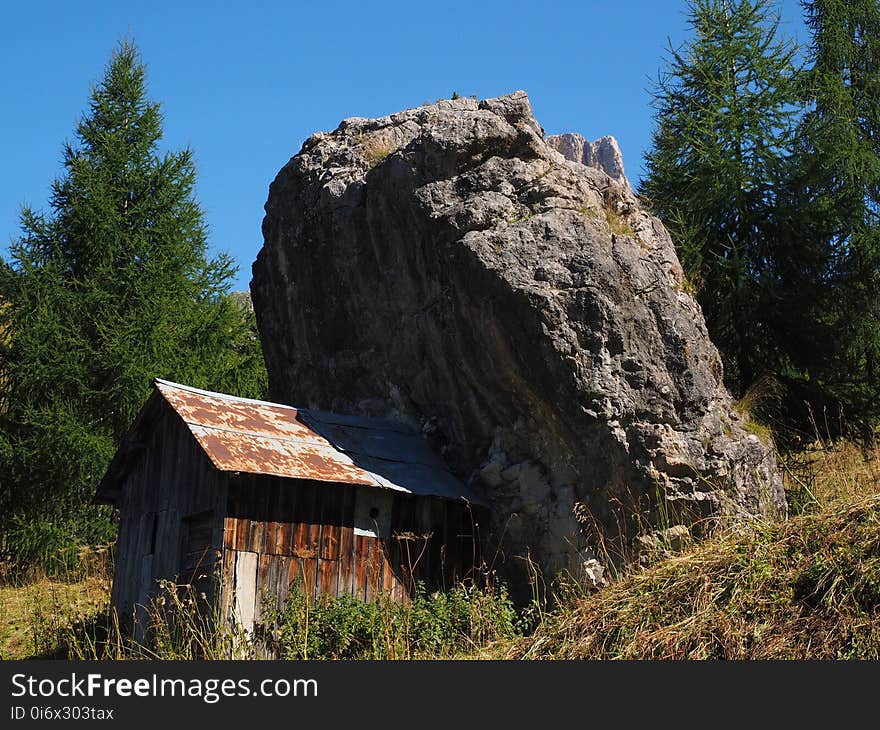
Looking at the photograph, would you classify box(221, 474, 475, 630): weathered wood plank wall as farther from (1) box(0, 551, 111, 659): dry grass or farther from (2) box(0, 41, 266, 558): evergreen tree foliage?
(2) box(0, 41, 266, 558): evergreen tree foliage

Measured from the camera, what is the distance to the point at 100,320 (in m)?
20.2

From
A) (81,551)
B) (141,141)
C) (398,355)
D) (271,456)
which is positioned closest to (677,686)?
(271,456)

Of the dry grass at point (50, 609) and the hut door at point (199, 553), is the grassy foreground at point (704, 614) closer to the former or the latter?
the hut door at point (199, 553)

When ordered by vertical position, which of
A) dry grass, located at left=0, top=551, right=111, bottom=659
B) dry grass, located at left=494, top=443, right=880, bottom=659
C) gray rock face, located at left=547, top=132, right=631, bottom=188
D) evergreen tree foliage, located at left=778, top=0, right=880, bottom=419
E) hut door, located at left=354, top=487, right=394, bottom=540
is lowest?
dry grass, located at left=0, top=551, right=111, bottom=659

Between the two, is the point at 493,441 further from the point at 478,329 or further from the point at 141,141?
the point at 141,141

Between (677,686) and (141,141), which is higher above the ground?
(141,141)

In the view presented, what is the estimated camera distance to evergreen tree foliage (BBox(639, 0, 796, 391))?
16.4m

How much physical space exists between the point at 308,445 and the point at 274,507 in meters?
1.10

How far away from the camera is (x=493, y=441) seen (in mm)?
13602

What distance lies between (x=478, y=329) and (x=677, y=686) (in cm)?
679

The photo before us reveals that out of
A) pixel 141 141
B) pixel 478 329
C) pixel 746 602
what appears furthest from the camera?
pixel 141 141

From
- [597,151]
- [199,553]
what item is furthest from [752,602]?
[597,151]

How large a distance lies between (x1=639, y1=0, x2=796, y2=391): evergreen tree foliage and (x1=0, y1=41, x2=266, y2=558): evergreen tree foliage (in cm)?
1007

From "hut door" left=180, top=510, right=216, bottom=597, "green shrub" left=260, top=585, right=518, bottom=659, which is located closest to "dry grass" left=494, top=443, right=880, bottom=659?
"green shrub" left=260, top=585, right=518, bottom=659
